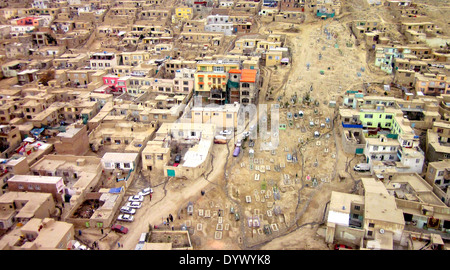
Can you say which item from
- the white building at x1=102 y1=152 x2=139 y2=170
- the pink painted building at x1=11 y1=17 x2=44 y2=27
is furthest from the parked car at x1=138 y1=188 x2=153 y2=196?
the pink painted building at x1=11 y1=17 x2=44 y2=27

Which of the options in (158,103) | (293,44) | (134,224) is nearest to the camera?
(134,224)

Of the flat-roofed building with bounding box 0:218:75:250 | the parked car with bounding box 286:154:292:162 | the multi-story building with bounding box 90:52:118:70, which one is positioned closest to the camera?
the flat-roofed building with bounding box 0:218:75:250

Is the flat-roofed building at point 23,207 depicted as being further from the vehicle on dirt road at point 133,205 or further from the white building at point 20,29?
the white building at point 20,29

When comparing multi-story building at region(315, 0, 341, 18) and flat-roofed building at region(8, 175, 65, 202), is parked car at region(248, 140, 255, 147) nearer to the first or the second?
flat-roofed building at region(8, 175, 65, 202)

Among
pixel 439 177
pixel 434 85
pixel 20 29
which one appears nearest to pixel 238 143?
pixel 439 177

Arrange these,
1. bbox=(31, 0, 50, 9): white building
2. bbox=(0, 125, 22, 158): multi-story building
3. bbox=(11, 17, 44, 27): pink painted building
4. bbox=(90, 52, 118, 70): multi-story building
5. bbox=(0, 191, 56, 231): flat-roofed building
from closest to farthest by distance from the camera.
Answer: bbox=(0, 191, 56, 231): flat-roofed building < bbox=(0, 125, 22, 158): multi-story building < bbox=(90, 52, 118, 70): multi-story building < bbox=(11, 17, 44, 27): pink painted building < bbox=(31, 0, 50, 9): white building

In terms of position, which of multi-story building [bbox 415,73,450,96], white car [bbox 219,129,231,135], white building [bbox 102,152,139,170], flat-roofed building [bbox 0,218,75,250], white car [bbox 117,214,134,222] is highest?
multi-story building [bbox 415,73,450,96]

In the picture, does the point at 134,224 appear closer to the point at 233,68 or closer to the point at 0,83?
the point at 233,68
